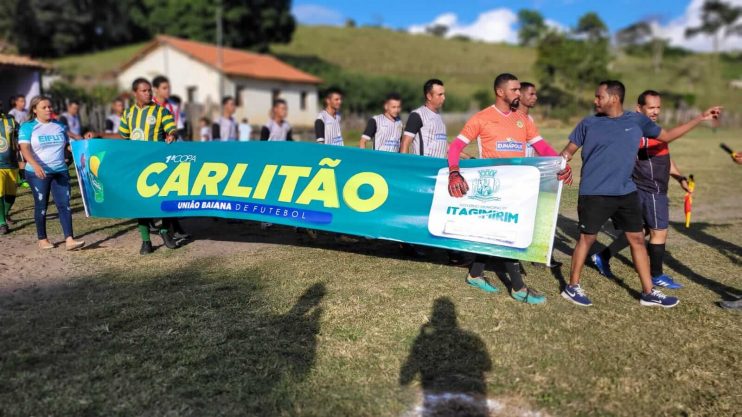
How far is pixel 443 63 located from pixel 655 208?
74.2 metres

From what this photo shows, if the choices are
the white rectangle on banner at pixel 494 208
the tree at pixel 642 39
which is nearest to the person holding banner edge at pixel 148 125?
the white rectangle on banner at pixel 494 208

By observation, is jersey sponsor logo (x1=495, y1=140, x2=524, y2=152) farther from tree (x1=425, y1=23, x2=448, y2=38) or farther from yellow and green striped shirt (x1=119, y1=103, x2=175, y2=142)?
tree (x1=425, y1=23, x2=448, y2=38)

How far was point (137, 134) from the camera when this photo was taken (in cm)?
737

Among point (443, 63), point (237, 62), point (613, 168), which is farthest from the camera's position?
point (443, 63)

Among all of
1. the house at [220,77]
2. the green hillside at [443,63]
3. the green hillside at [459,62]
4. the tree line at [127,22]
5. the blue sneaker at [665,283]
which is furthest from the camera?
the green hillside at [459,62]

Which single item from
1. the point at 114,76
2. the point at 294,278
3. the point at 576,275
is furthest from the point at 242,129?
the point at 114,76

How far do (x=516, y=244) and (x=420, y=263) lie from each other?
1.82 metres

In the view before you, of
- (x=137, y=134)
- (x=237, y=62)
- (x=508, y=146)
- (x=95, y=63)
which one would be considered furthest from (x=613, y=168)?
(x=95, y=63)

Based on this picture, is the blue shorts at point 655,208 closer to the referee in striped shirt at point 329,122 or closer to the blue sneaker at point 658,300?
the blue sneaker at point 658,300

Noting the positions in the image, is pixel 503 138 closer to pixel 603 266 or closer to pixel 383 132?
pixel 603 266

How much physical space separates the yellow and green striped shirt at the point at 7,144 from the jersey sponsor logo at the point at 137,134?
8.02ft

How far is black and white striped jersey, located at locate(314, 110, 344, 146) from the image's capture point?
8.42 m

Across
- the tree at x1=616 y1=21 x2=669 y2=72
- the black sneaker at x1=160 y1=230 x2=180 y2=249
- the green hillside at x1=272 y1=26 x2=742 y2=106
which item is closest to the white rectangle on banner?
the black sneaker at x1=160 y1=230 x2=180 y2=249

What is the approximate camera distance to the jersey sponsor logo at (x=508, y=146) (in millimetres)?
5586
